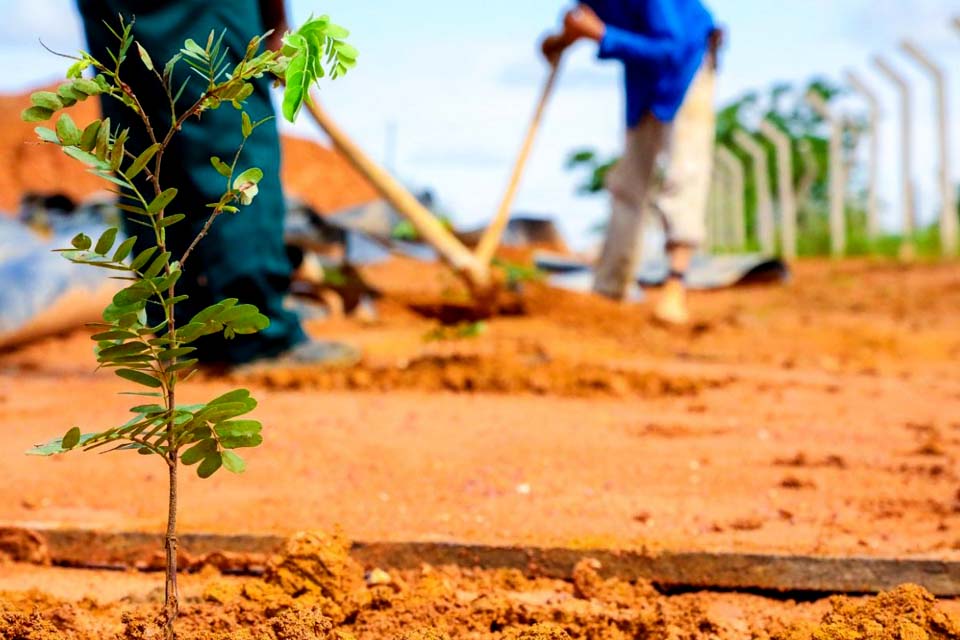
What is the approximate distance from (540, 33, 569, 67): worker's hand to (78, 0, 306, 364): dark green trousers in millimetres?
2019

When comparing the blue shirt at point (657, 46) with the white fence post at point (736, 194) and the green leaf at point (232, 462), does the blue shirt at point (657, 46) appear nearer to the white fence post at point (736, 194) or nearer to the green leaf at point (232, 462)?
the green leaf at point (232, 462)

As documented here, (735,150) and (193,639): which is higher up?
(735,150)

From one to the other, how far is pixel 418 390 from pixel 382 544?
1.92m

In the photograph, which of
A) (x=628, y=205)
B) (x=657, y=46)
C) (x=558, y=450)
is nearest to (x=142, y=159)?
(x=558, y=450)

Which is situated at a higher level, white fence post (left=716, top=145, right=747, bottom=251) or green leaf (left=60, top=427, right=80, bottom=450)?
white fence post (left=716, top=145, right=747, bottom=251)

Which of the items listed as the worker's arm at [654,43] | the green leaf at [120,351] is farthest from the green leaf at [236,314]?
the worker's arm at [654,43]

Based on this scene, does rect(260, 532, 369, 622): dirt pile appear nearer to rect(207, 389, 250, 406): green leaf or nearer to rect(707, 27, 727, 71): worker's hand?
rect(207, 389, 250, 406): green leaf

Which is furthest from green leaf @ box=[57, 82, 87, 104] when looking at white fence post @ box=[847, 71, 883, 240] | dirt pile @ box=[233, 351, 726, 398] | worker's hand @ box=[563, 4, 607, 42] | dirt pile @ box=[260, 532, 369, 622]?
white fence post @ box=[847, 71, 883, 240]

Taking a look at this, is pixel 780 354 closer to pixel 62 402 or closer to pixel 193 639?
pixel 62 402

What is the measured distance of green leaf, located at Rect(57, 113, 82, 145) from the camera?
45.8 inches

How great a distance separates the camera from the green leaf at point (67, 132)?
3.81ft

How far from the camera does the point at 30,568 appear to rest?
6.49ft

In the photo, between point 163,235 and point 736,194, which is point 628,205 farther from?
point 736,194

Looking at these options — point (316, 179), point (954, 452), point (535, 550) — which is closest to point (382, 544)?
point (535, 550)
